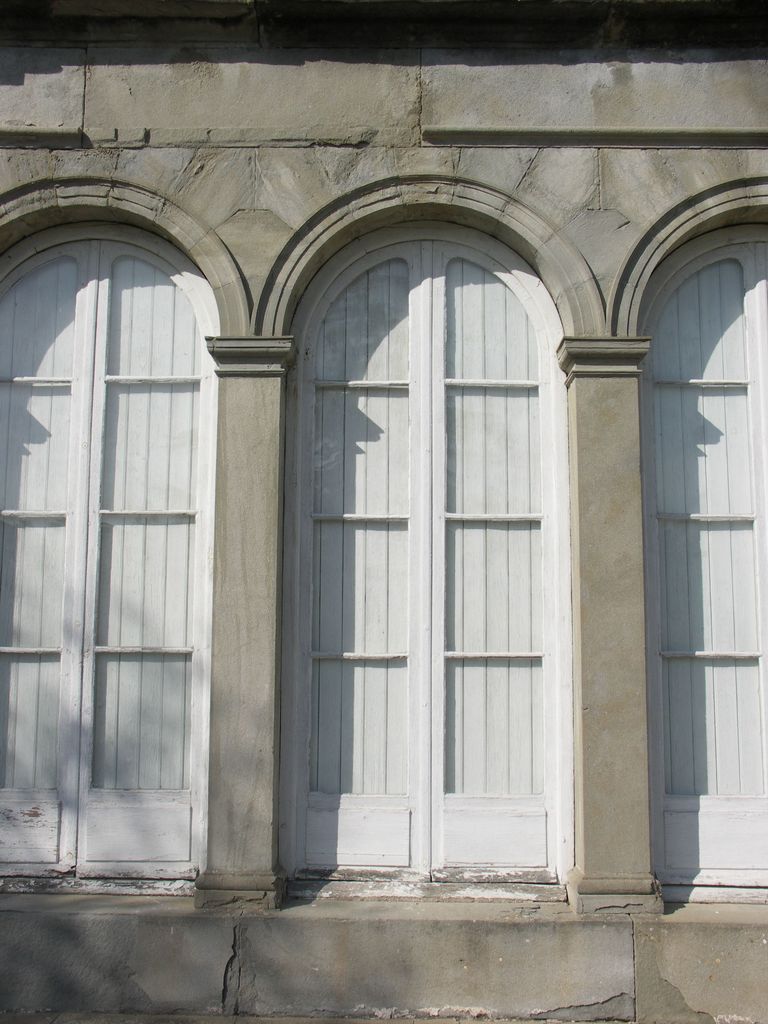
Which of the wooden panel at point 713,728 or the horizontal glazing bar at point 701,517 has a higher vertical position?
the horizontal glazing bar at point 701,517

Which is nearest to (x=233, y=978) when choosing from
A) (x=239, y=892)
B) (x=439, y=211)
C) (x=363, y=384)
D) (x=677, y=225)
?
(x=239, y=892)

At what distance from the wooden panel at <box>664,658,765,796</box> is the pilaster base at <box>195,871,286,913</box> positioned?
185cm

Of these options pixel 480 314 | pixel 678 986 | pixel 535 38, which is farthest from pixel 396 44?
pixel 678 986

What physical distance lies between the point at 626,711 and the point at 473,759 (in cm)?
73

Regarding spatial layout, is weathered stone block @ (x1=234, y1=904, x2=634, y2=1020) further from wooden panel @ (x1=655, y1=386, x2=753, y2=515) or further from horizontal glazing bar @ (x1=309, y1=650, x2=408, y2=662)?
wooden panel @ (x1=655, y1=386, x2=753, y2=515)

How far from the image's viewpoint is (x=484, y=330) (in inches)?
173

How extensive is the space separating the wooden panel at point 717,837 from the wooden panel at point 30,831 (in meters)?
2.82

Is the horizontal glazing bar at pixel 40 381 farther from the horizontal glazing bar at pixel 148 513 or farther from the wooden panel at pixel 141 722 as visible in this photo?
the wooden panel at pixel 141 722

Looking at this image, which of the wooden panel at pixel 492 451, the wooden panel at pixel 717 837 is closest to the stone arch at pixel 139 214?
the wooden panel at pixel 492 451

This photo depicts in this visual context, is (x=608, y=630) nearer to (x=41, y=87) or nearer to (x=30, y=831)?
(x=30, y=831)

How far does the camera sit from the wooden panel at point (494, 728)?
413 centimetres

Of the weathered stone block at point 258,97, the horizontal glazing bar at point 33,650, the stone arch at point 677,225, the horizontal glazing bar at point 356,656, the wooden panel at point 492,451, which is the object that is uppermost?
the weathered stone block at point 258,97

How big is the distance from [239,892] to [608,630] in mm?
1977

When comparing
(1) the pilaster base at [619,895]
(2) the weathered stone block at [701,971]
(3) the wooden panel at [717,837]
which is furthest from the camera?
(3) the wooden panel at [717,837]
